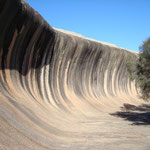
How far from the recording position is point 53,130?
7398mm

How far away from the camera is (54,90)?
12.5 meters

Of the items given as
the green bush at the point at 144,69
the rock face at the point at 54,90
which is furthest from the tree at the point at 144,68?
the rock face at the point at 54,90

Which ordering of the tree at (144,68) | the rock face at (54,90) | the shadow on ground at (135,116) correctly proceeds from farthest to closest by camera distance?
1. the shadow on ground at (135,116)
2. the tree at (144,68)
3. the rock face at (54,90)

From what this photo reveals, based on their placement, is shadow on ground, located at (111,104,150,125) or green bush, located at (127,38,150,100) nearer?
green bush, located at (127,38,150,100)

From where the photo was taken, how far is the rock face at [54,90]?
244 inches

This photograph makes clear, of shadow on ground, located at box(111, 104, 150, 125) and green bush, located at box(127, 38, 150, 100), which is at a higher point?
green bush, located at box(127, 38, 150, 100)

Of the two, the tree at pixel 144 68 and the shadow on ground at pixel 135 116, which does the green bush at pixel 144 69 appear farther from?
the shadow on ground at pixel 135 116

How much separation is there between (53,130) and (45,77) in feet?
17.1

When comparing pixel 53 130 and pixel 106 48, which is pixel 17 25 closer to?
pixel 53 130

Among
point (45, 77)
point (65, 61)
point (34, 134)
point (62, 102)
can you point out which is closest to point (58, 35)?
point (65, 61)

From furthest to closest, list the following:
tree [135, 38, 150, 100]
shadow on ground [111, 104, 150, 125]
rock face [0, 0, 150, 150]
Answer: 1. shadow on ground [111, 104, 150, 125]
2. tree [135, 38, 150, 100]
3. rock face [0, 0, 150, 150]

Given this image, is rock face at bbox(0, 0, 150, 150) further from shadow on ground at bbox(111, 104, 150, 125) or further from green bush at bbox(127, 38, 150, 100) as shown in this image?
green bush at bbox(127, 38, 150, 100)

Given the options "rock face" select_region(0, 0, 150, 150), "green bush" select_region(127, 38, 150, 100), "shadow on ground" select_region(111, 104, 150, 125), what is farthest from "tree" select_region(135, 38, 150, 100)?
"rock face" select_region(0, 0, 150, 150)

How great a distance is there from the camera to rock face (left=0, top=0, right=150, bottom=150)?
6191 mm
